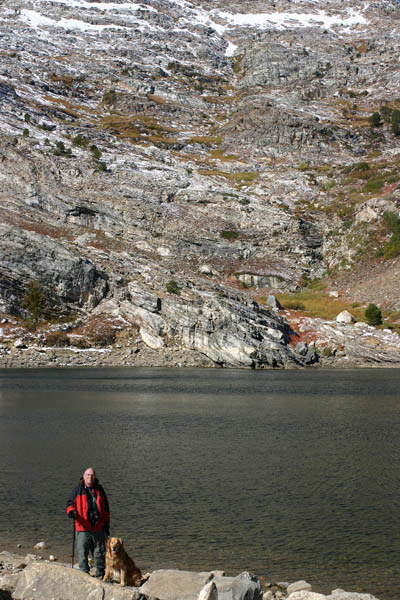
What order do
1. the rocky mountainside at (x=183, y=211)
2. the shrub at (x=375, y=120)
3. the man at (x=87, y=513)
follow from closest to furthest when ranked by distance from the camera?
the man at (x=87, y=513) < the rocky mountainside at (x=183, y=211) < the shrub at (x=375, y=120)

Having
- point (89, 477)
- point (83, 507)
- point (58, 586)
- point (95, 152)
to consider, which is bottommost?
point (95, 152)

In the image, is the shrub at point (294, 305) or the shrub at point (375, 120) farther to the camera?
the shrub at point (375, 120)

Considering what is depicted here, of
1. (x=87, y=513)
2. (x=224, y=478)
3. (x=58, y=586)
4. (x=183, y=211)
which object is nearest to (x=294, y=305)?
(x=183, y=211)

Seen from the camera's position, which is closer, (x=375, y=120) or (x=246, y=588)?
(x=246, y=588)

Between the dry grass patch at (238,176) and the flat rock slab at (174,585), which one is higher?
the flat rock slab at (174,585)

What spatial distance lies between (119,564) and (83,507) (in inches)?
56.5

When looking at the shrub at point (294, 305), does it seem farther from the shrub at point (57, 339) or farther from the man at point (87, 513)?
the man at point (87, 513)

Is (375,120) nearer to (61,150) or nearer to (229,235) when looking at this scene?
(229,235)

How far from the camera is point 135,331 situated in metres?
79.8

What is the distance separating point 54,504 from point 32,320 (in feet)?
211

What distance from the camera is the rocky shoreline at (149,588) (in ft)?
31.9

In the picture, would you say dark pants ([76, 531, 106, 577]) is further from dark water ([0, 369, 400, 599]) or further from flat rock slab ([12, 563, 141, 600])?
dark water ([0, 369, 400, 599])

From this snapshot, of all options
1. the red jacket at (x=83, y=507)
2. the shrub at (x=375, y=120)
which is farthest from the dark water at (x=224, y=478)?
the shrub at (x=375, y=120)

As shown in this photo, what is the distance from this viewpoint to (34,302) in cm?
7988
